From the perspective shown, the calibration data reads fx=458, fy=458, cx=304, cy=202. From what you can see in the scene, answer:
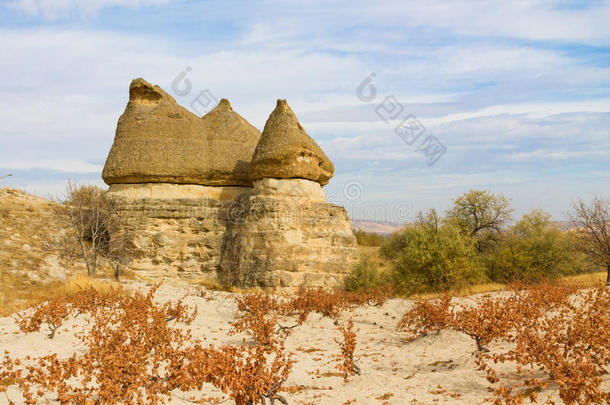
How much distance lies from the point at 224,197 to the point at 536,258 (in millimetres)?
11938

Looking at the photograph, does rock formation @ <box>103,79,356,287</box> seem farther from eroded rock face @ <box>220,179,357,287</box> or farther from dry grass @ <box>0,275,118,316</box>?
dry grass @ <box>0,275,118,316</box>

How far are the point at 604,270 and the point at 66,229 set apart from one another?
22972mm

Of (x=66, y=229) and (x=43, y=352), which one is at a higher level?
(x=66, y=229)

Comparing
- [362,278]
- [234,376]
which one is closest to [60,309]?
[234,376]

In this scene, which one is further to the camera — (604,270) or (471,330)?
(604,270)

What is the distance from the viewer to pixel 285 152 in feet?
50.9

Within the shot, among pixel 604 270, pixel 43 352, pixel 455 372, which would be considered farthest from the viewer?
pixel 604 270

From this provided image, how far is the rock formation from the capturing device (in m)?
15.2

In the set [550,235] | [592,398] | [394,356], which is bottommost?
[394,356]

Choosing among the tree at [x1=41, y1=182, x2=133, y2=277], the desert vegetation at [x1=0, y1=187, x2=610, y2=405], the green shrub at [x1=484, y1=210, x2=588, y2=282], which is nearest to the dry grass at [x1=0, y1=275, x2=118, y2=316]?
the desert vegetation at [x1=0, y1=187, x2=610, y2=405]

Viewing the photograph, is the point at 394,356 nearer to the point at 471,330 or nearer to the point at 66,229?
the point at 471,330

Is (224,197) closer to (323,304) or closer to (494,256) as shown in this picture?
(323,304)

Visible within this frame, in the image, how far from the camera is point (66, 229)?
60.1 ft

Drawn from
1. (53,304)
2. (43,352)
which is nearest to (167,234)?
(53,304)
